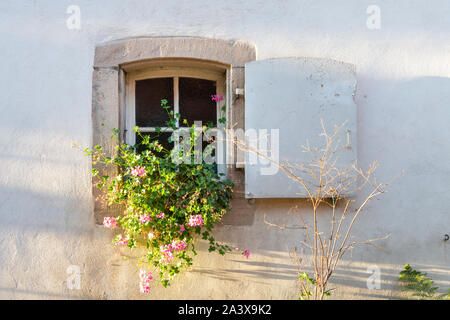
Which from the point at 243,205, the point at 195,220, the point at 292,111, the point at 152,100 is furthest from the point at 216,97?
the point at 195,220

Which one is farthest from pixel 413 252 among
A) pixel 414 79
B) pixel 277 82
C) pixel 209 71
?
pixel 209 71

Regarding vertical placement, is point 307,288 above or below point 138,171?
below

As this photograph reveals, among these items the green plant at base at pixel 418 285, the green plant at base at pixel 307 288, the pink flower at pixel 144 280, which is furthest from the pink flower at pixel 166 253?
the green plant at base at pixel 418 285

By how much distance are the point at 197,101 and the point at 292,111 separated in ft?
2.70

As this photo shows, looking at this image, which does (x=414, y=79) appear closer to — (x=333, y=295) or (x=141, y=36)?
(x=333, y=295)

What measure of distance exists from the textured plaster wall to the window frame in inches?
12.4

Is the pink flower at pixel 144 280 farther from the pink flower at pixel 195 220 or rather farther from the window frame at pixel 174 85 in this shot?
the window frame at pixel 174 85

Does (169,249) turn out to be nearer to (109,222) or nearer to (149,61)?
(109,222)

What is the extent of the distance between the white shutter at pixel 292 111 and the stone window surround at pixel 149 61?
0.40ft

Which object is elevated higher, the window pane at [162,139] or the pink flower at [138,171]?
the window pane at [162,139]

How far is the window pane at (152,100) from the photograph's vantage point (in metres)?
3.64

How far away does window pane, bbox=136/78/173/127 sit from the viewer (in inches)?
143

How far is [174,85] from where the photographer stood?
3680mm
